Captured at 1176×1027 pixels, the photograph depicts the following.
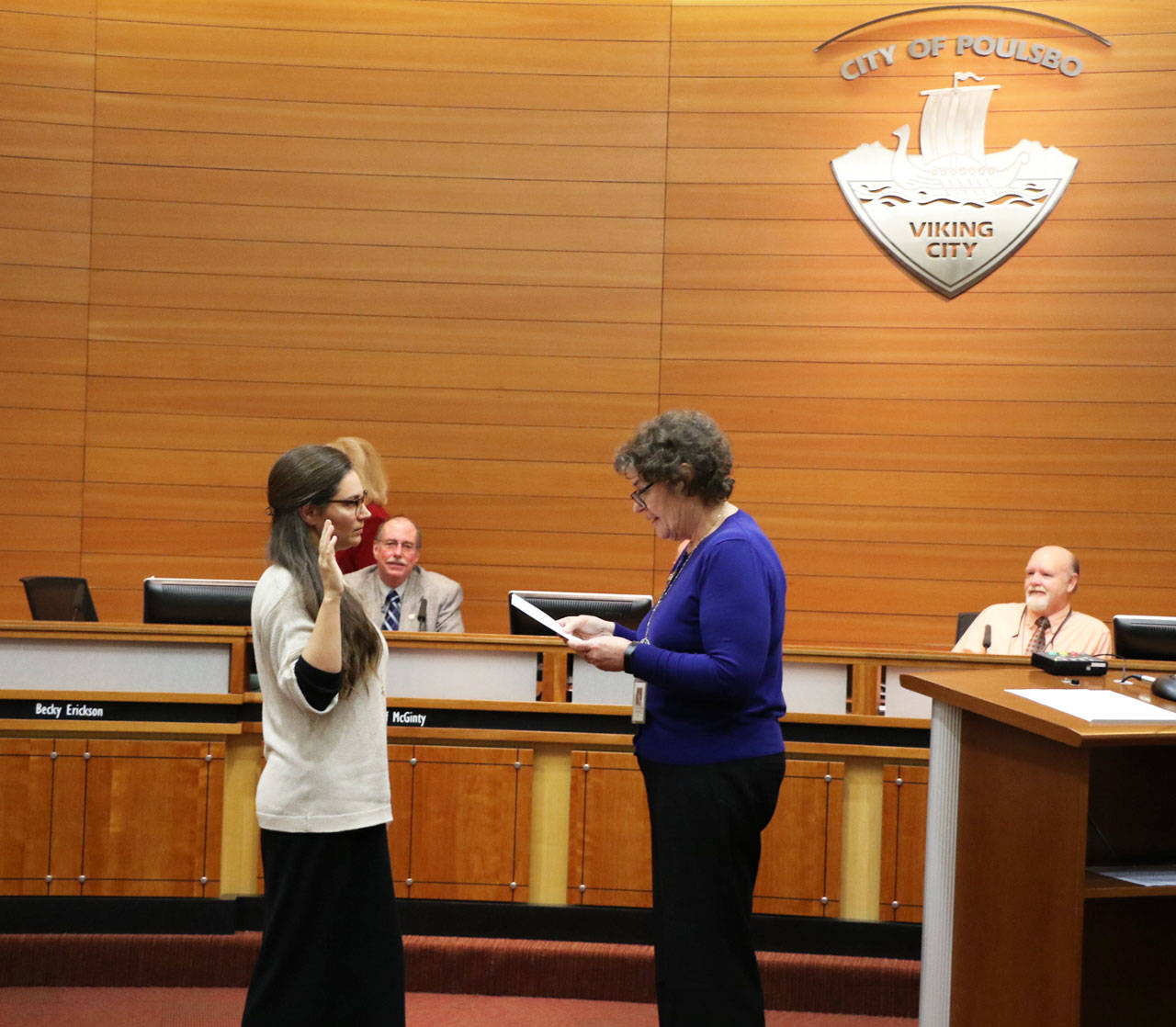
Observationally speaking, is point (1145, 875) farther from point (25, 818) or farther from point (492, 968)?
point (25, 818)

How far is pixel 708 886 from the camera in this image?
6.68 ft

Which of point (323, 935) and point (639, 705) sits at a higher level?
point (639, 705)

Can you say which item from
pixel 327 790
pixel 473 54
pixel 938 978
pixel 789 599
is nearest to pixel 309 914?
pixel 327 790

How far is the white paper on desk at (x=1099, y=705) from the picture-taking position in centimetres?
174

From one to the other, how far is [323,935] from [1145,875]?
53.6 inches

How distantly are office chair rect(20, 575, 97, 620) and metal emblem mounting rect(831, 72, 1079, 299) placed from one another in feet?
11.6

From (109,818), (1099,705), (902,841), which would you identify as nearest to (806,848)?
(902,841)

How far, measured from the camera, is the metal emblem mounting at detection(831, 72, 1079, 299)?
Result: 5.07 meters

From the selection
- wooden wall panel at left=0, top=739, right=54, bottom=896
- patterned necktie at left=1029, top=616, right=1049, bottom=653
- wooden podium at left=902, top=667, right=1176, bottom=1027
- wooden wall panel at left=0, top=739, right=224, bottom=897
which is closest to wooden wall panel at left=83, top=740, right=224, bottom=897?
wooden wall panel at left=0, top=739, right=224, bottom=897

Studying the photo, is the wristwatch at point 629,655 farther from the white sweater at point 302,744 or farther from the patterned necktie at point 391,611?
the patterned necktie at point 391,611

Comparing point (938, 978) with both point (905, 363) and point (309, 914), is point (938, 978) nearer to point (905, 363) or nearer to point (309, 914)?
point (309, 914)

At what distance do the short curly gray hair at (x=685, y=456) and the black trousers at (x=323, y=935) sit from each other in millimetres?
801

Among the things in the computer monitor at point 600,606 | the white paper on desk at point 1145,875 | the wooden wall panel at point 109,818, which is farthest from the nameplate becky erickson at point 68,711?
the white paper on desk at point 1145,875

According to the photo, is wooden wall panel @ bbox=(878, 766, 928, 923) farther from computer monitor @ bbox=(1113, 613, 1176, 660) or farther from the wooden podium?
the wooden podium
